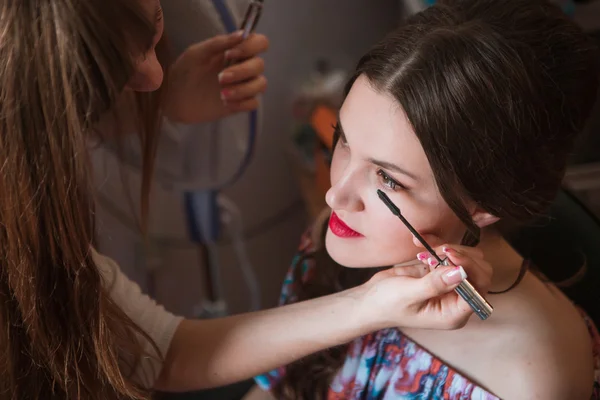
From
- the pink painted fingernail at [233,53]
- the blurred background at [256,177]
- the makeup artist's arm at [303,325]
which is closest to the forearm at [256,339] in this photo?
the makeup artist's arm at [303,325]

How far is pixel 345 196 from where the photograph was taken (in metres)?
0.76

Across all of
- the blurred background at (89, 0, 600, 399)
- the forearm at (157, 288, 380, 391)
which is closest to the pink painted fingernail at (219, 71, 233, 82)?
the blurred background at (89, 0, 600, 399)

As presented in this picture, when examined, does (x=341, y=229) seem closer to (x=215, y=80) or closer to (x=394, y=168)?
(x=394, y=168)

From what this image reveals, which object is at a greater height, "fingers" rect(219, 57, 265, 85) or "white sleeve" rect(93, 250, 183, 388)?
"fingers" rect(219, 57, 265, 85)

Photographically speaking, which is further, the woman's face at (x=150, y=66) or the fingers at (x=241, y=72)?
the fingers at (x=241, y=72)

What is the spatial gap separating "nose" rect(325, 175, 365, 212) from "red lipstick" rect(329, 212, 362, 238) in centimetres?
4

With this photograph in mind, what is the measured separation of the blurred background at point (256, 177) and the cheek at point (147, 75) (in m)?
0.34

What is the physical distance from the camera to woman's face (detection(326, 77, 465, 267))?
2.35 feet

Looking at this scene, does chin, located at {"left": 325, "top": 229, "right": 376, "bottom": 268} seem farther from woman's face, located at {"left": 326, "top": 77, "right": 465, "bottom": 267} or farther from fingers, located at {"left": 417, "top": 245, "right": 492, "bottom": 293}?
fingers, located at {"left": 417, "top": 245, "right": 492, "bottom": 293}

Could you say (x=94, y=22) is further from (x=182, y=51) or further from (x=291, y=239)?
(x=291, y=239)

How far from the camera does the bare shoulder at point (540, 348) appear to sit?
0.75m

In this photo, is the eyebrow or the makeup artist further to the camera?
the eyebrow

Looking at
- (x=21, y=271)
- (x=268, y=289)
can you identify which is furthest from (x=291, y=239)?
(x=21, y=271)

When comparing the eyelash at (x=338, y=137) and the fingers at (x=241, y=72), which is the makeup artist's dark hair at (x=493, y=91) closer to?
the eyelash at (x=338, y=137)
